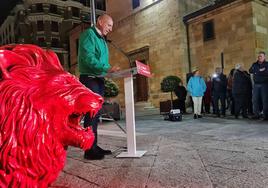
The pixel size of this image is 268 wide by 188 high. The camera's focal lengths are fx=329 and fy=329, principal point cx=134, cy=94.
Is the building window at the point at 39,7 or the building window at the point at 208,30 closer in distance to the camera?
the building window at the point at 208,30

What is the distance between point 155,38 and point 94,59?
1622cm

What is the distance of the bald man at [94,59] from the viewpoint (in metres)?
3.54

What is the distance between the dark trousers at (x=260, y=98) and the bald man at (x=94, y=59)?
6.22m

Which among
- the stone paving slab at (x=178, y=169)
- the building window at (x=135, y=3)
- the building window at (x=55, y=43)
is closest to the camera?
the stone paving slab at (x=178, y=169)

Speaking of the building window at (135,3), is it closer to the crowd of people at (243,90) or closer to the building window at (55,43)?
the crowd of people at (243,90)

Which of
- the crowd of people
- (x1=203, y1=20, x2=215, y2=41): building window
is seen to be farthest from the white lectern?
(x1=203, y1=20, x2=215, y2=41): building window

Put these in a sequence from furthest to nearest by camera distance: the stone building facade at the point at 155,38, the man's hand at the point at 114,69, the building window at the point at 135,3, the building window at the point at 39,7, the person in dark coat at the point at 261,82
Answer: the building window at the point at 39,7 < the building window at the point at 135,3 < the stone building facade at the point at 155,38 < the person in dark coat at the point at 261,82 < the man's hand at the point at 114,69

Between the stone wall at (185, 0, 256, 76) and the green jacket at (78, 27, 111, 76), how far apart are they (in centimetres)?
1258

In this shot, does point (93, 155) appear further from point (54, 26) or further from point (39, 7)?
point (39, 7)

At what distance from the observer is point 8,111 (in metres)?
0.70

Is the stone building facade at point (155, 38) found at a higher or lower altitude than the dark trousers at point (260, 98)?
higher

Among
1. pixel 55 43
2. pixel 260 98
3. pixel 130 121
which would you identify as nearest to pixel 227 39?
pixel 260 98

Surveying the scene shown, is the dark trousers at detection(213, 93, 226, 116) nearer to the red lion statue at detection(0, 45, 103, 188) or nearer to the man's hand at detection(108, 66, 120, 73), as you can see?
the man's hand at detection(108, 66, 120, 73)

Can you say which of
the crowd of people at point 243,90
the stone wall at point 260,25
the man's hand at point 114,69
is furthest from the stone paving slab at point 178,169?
the stone wall at point 260,25
